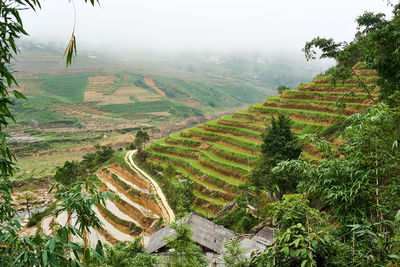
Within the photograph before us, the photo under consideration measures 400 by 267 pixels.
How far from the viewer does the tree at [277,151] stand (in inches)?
758

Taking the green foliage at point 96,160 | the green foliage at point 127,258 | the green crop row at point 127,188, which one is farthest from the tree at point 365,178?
the green foliage at point 96,160

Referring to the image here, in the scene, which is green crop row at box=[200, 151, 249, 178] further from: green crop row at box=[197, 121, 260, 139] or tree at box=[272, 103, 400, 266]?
tree at box=[272, 103, 400, 266]

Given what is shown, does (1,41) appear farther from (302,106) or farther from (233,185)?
(302,106)

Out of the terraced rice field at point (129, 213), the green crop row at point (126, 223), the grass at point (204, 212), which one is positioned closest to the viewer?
the grass at point (204, 212)

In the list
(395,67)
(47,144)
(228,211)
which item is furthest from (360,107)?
(47,144)

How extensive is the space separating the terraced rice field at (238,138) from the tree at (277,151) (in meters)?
6.35

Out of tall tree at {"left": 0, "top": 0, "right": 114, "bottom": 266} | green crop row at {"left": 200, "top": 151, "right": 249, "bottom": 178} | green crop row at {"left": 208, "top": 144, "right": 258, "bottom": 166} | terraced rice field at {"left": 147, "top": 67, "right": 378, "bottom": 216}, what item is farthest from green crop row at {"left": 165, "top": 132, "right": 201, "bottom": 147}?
tall tree at {"left": 0, "top": 0, "right": 114, "bottom": 266}

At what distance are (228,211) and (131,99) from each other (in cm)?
14331

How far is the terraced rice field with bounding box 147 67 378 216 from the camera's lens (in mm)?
29234

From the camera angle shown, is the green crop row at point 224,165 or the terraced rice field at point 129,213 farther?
the terraced rice field at point 129,213

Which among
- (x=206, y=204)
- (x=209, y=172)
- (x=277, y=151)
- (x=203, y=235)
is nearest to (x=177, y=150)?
(x=209, y=172)

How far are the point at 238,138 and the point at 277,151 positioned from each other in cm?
1708

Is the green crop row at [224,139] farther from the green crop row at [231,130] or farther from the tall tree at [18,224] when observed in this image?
the tall tree at [18,224]

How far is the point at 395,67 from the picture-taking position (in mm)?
9602
